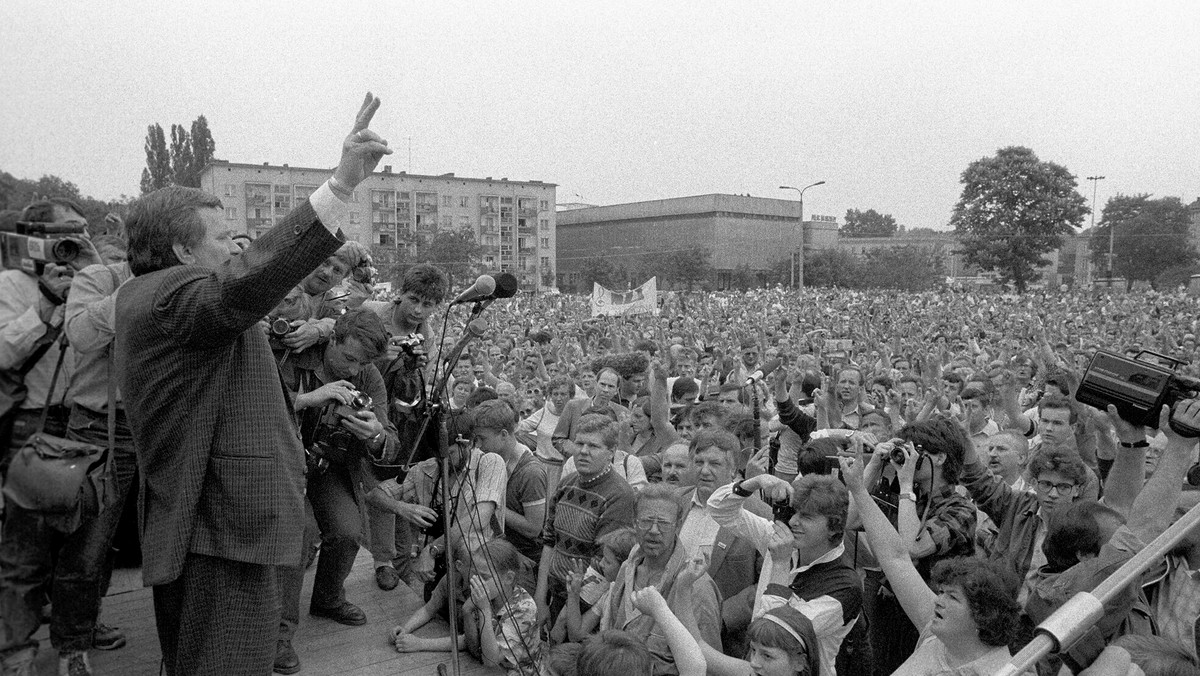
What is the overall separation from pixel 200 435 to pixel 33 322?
65 cm

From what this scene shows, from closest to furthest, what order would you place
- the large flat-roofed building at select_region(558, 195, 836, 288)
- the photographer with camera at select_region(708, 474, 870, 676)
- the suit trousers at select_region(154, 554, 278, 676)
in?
the suit trousers at select_region(154, 554, 278, 676)
the photographer with camera at select_region(708, 474, 870, 676)
the large flat-roofed building at select_region(558, 195, 836, 288)

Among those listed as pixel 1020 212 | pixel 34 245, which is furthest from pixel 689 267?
pixel 34 245

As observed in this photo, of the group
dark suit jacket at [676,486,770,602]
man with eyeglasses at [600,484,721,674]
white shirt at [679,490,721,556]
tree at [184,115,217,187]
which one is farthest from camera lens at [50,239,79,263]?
tree at [184,115,217,187]

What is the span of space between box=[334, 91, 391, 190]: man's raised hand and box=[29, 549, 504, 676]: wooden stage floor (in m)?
2.08

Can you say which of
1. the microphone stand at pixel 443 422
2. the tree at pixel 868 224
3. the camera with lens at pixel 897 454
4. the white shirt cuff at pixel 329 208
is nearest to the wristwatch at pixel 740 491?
the camera with lens at pixel 897 454

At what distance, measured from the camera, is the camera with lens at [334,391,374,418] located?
3.17 metres

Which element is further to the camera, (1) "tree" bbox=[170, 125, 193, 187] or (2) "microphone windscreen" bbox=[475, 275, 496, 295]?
(1) "tree" bbox=[170, 125, 193, 187]

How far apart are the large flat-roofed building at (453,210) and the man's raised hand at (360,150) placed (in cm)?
5545

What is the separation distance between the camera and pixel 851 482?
3252 mm

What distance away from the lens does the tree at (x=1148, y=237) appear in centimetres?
5944

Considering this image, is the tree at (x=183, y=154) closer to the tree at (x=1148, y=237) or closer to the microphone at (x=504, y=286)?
the microphone at (x=504, y=286)

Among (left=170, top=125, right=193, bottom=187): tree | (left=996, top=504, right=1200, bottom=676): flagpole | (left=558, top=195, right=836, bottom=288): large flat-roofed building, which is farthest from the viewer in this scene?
(left=558, top=195, right=836, bottom=288): large flat-roofed building

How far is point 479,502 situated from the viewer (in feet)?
14.3

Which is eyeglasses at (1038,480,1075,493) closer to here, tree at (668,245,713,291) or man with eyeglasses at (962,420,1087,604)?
man with eyeglasses at (962,420,1087,604)
